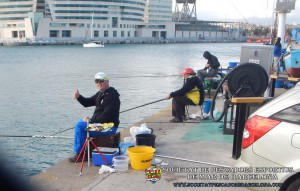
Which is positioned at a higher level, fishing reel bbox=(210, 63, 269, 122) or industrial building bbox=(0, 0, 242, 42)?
industrial building bbox=(0, 0, 242, 42)

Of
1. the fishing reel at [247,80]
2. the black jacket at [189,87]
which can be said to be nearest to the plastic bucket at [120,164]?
the fishing reel at [247,80]

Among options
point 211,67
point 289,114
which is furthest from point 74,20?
point 289,114

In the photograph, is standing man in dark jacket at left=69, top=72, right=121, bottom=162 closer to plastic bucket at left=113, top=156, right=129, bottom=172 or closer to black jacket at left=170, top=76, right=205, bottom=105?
plastic bucket at left=113, top=156, right=129, bottom=172

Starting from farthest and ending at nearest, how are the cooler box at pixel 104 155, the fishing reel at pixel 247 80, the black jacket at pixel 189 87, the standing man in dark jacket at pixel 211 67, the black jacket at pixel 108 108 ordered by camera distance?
the standing man in dark jacket at pixel 211 67, the black jacket at pixel 189 87, the fishing reel at pixel 247 80, the black jacket at pixel 108 108, the cooler box at pixel 104 155

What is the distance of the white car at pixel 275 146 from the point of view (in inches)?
143

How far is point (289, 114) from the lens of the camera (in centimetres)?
378

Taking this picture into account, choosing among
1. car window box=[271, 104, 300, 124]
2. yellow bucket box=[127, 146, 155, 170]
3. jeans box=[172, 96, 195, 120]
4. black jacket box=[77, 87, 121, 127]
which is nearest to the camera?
car window box=[271, 104, 300, 124]

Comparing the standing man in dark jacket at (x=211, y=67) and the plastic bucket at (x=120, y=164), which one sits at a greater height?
the standing man in dark jacket at (x=211, y=67)

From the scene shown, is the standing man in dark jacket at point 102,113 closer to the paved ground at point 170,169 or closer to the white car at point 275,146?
the paved ground at point 170,169

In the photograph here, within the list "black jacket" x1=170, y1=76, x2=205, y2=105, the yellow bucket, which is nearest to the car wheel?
the yellow bucket

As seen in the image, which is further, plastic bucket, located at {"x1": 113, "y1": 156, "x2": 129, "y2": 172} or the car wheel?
plastic bucket, located at {"x1": 113, "y1": 156, "x2": 129, "y2": 172}

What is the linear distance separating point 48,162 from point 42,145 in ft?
5.63

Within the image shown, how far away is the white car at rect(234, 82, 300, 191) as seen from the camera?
363 centimetres

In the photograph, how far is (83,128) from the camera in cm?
620
